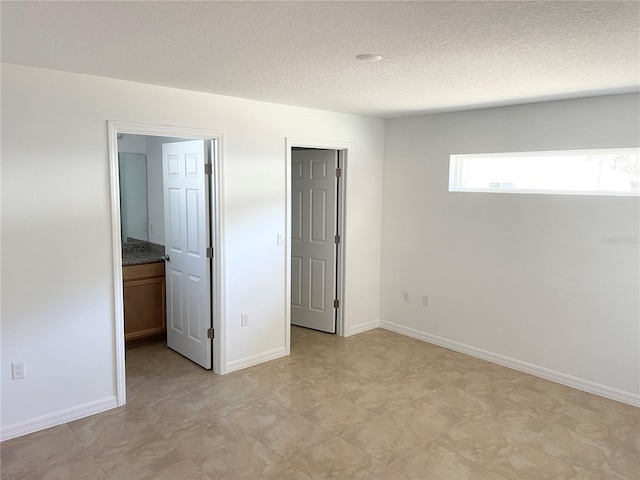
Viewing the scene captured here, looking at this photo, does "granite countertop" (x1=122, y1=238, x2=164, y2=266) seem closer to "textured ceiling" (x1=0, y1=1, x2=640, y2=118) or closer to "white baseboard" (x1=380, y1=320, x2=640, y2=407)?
"textured ceiling" (x1=0, y1=1, x2=640, y2=118)

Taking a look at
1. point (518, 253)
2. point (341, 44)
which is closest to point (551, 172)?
point (518, 253)

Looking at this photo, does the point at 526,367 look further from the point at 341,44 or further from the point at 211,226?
the point at 341,44

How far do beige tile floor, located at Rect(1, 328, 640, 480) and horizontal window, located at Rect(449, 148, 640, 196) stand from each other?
1645mm

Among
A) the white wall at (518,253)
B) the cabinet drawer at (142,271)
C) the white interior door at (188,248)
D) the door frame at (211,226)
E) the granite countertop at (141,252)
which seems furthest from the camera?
the granite countertop at (141,252)

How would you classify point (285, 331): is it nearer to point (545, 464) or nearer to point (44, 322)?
point (44, 322)

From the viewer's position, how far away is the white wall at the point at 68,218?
3000 mm

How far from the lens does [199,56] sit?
266 cm

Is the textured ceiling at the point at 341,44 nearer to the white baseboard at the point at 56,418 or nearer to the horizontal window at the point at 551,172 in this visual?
the horizontal window at the point at 551,172

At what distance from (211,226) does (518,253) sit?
2.68 m

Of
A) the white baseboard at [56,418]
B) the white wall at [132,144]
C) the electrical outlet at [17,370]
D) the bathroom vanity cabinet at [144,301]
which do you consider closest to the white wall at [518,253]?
the bathroom vanity cabinet at [144,301]

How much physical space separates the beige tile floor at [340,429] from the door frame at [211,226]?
0.27 metres

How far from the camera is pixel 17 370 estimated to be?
3072 millimetres

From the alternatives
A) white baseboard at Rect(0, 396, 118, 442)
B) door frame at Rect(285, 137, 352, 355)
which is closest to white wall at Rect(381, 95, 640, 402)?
door frame at Rect(285, 137, 352, 355)

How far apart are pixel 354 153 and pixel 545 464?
324 centimetres
